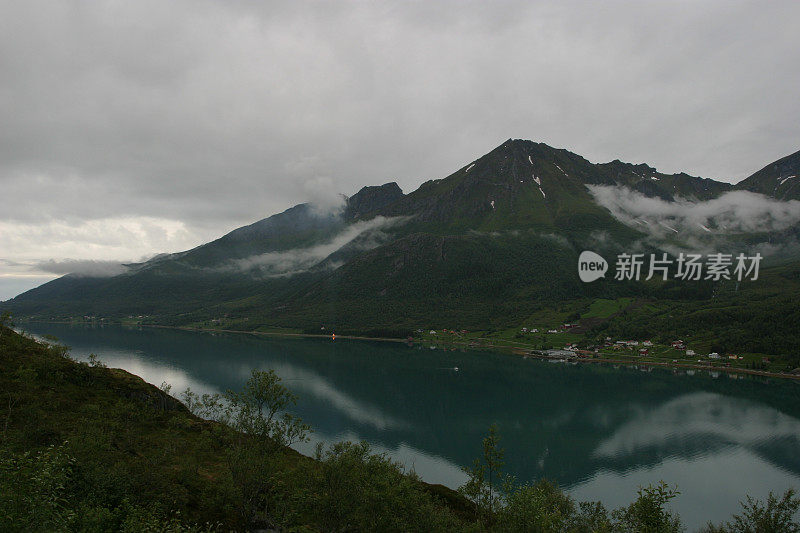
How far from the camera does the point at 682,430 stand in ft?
294

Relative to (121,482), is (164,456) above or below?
below

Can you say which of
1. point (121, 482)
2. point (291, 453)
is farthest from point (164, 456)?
point (291, 453)

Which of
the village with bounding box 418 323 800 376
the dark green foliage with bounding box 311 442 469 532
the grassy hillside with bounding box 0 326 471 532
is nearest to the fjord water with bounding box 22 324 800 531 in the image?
the village with bounding box 418 323 800 376

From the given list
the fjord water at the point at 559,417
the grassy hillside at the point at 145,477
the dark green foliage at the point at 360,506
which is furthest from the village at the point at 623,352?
the dark green foliage at the point at 360,506

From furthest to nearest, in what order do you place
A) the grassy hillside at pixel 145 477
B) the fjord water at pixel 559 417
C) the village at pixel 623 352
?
the village at pixel 623 352 < the fjord water at pixel 559 417 < the grassy hillside at pixel 145 477

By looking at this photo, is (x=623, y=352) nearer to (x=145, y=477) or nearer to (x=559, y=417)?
(x=559, y=417)

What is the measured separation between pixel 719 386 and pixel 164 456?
14685 cm

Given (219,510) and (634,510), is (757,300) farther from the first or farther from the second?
(219,510)

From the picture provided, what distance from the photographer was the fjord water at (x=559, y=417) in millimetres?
67625

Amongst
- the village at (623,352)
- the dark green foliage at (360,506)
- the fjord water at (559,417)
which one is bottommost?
the fjord water at (559,417)

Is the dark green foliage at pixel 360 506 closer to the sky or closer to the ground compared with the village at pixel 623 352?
closer to the ground

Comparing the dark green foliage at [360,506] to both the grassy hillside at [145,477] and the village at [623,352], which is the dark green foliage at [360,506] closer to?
the grassy hillside at [145,477]

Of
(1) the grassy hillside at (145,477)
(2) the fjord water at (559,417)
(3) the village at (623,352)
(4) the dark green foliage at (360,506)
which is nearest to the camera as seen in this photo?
(1) the grassy hillside at (145,477)

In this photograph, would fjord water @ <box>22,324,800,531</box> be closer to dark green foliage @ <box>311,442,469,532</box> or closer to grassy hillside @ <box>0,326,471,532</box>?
grassy hillside @ <box>0,326,471,532</box>
